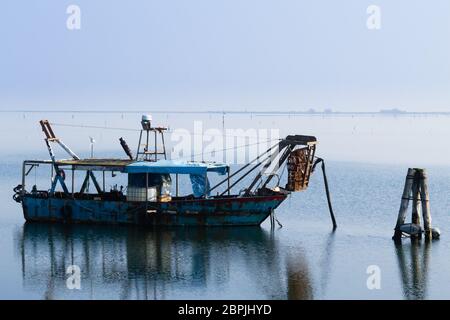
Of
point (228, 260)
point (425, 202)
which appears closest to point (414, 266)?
point (425, 202)

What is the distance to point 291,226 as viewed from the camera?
59.2 m

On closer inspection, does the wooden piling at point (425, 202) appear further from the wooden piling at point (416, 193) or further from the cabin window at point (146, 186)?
the cabin window at point (146, 186)

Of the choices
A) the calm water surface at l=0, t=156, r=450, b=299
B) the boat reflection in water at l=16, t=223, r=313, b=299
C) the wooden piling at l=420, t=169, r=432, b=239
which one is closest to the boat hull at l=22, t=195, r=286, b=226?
the boat reflection in water at l=16, t=223, r=313, b=299

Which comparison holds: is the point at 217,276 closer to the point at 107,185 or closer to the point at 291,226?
the point at 291,226

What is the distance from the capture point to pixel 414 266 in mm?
46812

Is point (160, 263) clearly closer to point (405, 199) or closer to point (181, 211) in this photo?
point (181, 211)

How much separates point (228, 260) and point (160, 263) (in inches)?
157

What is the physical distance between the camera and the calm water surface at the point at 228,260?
137 feet

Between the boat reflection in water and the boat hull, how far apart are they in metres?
0.59

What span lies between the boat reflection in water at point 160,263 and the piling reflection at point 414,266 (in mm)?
5187
